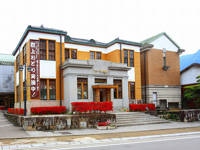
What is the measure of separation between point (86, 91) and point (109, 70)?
10.9 feet

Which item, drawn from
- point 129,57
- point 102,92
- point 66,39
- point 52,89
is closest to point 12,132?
point 52,89

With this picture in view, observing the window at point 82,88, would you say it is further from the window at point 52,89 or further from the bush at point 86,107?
the bush at point 86,107

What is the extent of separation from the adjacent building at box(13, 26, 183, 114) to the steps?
344cm

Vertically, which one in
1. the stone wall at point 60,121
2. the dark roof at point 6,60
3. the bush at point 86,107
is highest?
the dark roof at point 6,60

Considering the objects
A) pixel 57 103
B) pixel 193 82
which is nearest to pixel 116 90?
pixel 57 103

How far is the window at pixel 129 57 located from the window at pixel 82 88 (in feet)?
22.6

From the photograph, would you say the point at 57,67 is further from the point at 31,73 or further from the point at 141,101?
the point at 141,101

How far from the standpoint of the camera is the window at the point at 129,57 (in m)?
28.4

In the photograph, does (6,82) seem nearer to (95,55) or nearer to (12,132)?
(95,55)

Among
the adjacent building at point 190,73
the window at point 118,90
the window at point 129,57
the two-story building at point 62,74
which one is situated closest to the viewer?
the two-story building at point 62,74

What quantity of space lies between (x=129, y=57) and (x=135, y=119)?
10.1 meters

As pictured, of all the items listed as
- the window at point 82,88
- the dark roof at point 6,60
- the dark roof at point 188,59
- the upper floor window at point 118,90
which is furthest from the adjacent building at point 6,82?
the dark roof at point 188,59

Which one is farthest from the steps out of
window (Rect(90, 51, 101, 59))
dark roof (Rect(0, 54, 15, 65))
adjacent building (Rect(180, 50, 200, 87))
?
dark roof (Rect(0, 54, 15, 65))

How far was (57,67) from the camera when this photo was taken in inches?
945
